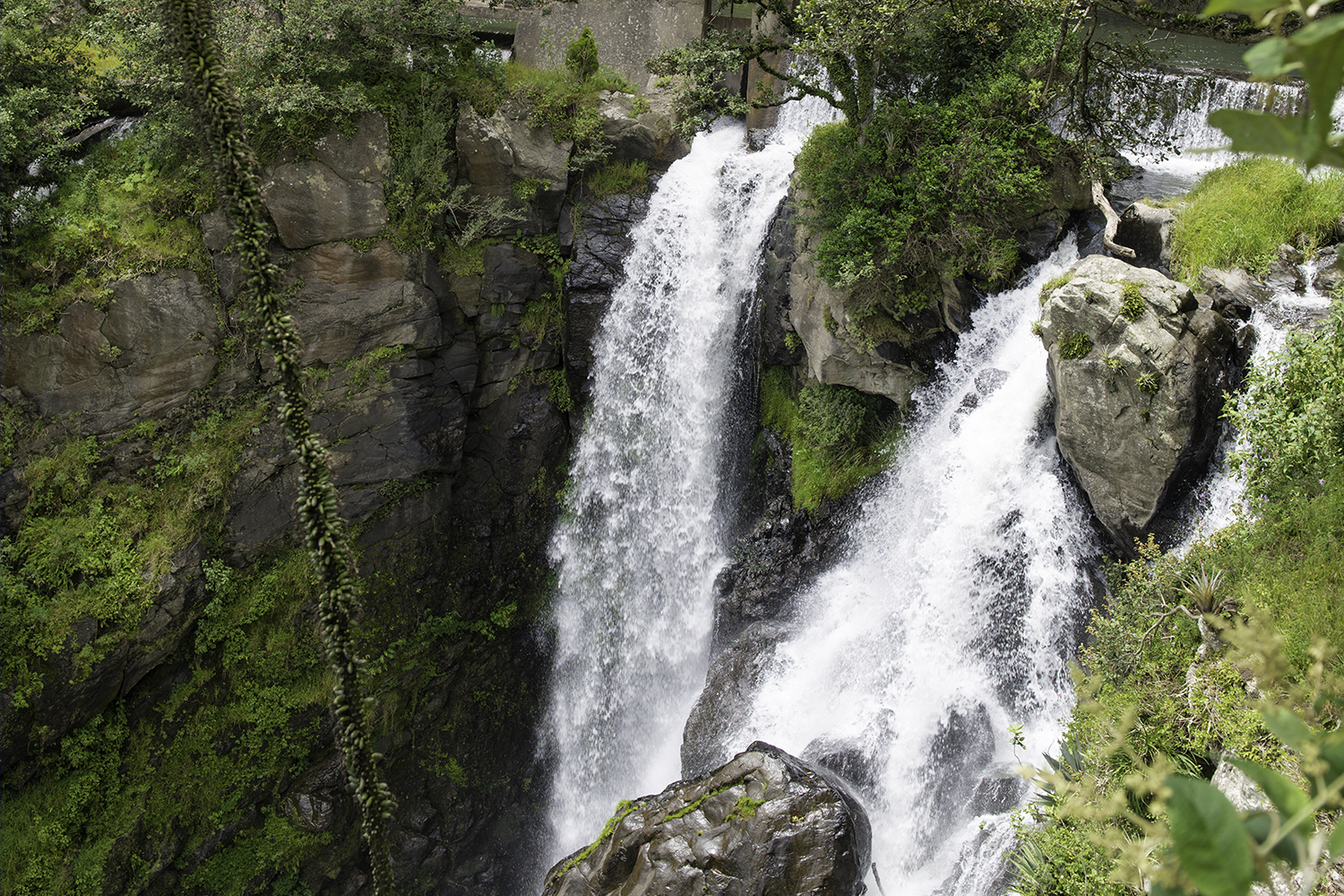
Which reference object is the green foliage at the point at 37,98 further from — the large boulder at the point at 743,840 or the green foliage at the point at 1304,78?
the green foliage at the point at 1304,78

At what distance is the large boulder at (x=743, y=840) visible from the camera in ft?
22.4

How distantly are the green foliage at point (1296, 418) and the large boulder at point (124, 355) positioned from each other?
12.9 metres

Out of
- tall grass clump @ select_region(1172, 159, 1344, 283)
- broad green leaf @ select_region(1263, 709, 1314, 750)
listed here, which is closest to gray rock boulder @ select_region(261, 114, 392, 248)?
tall grass clump @ select_region(1172, 159, 1344, 283)

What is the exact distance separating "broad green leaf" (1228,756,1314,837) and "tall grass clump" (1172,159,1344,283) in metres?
8.14

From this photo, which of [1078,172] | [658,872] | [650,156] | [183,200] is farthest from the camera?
[650,156]

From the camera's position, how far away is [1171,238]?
318 inches

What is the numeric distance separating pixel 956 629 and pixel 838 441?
370 cm

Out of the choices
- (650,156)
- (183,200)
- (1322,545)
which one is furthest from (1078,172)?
(183,200)

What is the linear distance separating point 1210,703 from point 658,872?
5000mm

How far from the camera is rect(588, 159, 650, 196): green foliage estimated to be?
13.2 meters

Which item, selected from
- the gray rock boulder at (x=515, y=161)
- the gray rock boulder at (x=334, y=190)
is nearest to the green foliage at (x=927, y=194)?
the gray rock boulder at (x=515, y=161)

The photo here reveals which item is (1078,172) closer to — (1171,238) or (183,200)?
(1171,238)

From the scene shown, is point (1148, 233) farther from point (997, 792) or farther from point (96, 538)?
point (96, 538)

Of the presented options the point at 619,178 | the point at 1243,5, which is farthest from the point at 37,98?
the point at 1243,5
